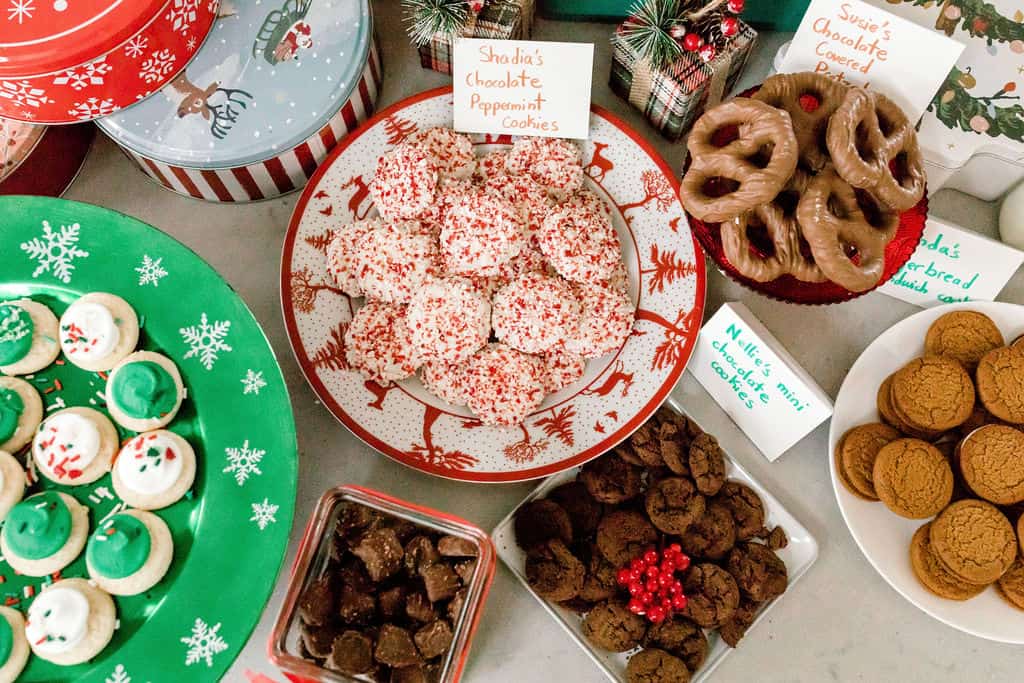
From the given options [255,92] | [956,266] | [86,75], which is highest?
[86,75]

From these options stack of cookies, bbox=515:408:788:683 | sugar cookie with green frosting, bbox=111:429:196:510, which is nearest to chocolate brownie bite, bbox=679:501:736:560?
stack of cookies, bbox=515:408:788:683

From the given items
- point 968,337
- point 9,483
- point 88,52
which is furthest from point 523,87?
point 9,483

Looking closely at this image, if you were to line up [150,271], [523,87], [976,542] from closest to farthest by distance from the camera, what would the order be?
[150,271] < [976,542] < [523,87]

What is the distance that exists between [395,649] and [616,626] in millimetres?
360

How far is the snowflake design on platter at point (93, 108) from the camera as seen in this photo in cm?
105

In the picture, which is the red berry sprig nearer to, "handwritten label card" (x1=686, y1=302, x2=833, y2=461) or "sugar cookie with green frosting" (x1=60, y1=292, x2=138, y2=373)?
"handwritten label card" (x1=686, y1=302, x2=833, y2=461)

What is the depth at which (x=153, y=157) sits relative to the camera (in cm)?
121

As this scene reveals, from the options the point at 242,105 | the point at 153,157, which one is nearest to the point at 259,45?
the point at 242,105

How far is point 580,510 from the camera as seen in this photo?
126cm

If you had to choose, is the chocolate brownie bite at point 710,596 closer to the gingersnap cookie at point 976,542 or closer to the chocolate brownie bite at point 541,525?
the chocolate brownie bite at point 541,525

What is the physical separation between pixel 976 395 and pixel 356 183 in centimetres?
109

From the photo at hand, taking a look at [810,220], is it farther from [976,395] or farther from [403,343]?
[403,343]

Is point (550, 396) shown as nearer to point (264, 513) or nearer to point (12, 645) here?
point (264, 513)

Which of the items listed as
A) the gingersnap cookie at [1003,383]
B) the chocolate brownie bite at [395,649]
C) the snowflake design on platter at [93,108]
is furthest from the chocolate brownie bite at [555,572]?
the snowflake design on platter at [93,108]
